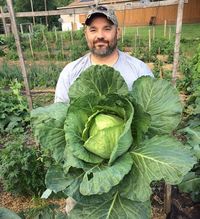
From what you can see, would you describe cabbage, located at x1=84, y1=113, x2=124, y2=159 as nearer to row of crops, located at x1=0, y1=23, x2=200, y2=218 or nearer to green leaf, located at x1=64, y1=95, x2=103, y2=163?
green leaf, located at x1=64, y1=95, x2=103, y2=163

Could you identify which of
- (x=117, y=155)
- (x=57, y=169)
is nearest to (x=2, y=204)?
(x=57, y=169)

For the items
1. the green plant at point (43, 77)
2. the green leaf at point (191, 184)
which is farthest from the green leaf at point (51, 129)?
the green plant at point (43, 77)

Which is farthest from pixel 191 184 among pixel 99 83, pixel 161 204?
pixel 99 83

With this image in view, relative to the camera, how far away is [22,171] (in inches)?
134

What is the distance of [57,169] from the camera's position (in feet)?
5.07

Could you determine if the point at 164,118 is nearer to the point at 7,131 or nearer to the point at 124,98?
the point at 124,98

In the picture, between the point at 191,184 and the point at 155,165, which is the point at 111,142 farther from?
the point at 191,184

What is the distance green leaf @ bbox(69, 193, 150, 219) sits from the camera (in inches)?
59.5

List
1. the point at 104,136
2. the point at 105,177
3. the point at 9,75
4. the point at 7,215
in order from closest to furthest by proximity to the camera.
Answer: the point at 105,177
the point at 104,136
the point at 7,215
the point at 9,75

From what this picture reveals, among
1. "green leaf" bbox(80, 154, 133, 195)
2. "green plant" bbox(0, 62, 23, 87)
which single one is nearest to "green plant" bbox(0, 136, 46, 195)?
"green leaf" bbox(80, 154, 133, 195)

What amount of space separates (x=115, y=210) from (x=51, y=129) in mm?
491

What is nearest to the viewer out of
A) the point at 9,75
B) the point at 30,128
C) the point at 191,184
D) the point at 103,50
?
the point at 103,50

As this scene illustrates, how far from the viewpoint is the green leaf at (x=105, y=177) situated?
132 centimetres

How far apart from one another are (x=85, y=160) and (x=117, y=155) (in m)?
0.15
